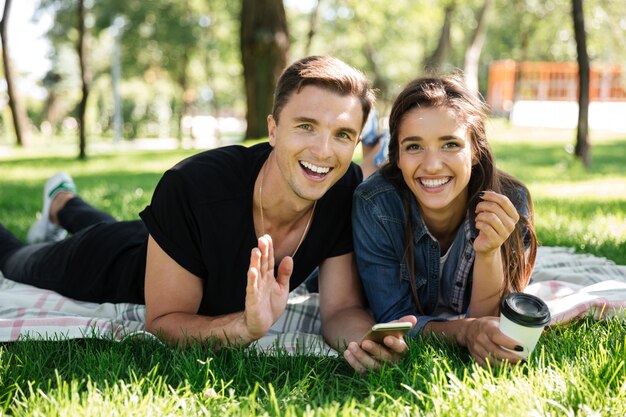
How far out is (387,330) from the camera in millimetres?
2293

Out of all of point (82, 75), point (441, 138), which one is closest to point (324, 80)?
point (441, 138)

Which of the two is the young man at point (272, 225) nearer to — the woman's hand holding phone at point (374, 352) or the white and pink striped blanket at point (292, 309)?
the woman's hand holding phone at point (374, 352)

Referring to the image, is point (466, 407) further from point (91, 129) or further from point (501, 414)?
point (91, 129)

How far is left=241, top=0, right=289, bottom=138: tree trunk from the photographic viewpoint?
11.4 meters

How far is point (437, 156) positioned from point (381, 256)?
20.7 inches

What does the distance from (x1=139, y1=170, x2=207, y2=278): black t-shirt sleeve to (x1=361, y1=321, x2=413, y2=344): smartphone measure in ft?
2.84

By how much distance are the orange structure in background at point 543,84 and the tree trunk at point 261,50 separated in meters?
26.2

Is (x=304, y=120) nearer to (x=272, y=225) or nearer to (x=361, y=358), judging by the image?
(x=272, y=225)

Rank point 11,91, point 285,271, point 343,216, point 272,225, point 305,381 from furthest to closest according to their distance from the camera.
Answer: point 11,91 → point 343,216 → point 272,225 → point 285,271 → point 305,381

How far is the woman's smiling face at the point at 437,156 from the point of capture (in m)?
2.83

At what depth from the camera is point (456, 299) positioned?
313 centimetres

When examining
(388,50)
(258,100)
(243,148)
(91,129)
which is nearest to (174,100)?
(91,129)

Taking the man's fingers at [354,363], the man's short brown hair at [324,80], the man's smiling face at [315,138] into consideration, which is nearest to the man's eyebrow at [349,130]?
the man's smiling face at [315,138]

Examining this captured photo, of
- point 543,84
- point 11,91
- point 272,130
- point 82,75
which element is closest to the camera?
point 272,130
